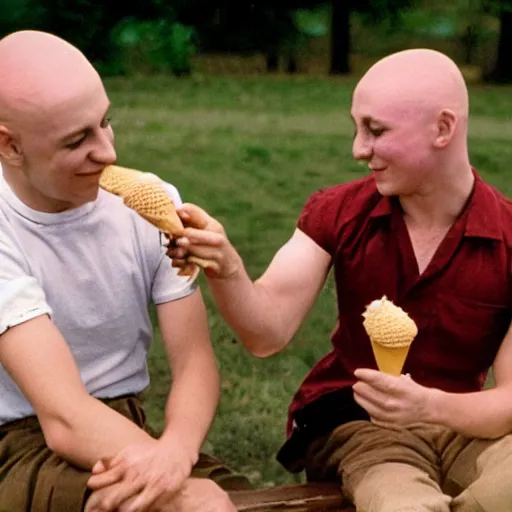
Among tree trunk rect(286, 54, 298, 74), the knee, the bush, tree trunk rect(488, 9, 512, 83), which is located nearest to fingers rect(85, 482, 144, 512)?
the knee

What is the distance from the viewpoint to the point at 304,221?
253 centimetres

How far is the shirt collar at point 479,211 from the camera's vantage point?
2373 mm

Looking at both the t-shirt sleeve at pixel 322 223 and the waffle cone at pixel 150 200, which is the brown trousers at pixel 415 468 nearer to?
the t-shirt sleeve at pixel 322 223

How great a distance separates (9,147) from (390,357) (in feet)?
2.92

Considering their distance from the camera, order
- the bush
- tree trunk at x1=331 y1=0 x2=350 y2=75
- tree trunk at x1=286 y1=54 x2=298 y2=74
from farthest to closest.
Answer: tree trunk at x1=286 y1=54 x2=298 y2=74 < tree trunk at x1=331 y1=0 x2=350 y2=75 < the bush

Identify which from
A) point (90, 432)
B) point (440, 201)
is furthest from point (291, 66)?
point (90, 432)

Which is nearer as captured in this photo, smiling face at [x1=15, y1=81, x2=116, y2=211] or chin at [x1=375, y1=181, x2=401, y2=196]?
smiling face at [x1=15, y1=81, x2=116, y2=211]

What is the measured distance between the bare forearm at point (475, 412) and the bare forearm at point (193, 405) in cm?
48

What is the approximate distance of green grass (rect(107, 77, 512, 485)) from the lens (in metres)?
3.51

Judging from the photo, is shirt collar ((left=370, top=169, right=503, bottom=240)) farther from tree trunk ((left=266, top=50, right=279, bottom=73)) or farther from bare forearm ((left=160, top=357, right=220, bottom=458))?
tree trunk ((left=266, top=50, right=279, bottom=73))

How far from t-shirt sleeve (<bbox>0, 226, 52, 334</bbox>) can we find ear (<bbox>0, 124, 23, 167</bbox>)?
17cm

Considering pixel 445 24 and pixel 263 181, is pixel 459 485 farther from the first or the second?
pixel 445 24

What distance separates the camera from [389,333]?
7.06 feet

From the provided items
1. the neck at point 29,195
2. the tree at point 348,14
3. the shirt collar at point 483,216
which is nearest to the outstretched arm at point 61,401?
the neck at point 29,195
